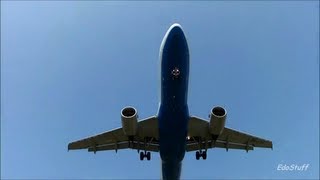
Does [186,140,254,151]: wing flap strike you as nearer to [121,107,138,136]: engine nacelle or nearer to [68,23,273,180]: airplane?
[68,23,273,180]: airplane

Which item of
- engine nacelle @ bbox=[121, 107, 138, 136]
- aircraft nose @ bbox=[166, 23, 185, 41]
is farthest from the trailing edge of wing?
aircraft nose @ bbox=[166, 23, 185, 41]

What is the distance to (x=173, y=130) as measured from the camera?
2812 centimetres

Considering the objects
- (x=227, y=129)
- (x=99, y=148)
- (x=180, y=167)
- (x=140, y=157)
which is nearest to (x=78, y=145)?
(x=99, y=148)

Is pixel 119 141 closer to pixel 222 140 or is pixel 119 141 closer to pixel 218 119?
pixel 222 140

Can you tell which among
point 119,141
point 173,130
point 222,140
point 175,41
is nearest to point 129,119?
point 173,130

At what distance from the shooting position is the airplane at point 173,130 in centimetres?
2605

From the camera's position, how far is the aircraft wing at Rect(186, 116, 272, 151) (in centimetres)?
3020

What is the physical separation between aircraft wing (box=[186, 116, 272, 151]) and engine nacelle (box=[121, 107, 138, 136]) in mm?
3690

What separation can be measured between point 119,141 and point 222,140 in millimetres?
6947

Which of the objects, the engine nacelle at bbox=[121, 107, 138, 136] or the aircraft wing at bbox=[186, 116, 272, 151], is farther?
the aircraft wing at bbox=[186, 116, 272, 151]

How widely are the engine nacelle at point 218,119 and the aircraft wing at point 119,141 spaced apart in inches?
145

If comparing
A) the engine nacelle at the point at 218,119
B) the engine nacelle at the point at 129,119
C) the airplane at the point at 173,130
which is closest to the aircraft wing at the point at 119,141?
the airplane at the point at 173,130

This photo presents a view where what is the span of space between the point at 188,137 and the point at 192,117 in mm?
2071

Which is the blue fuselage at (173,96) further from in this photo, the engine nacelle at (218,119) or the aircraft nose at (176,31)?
the engine nacelle at (218,119)
